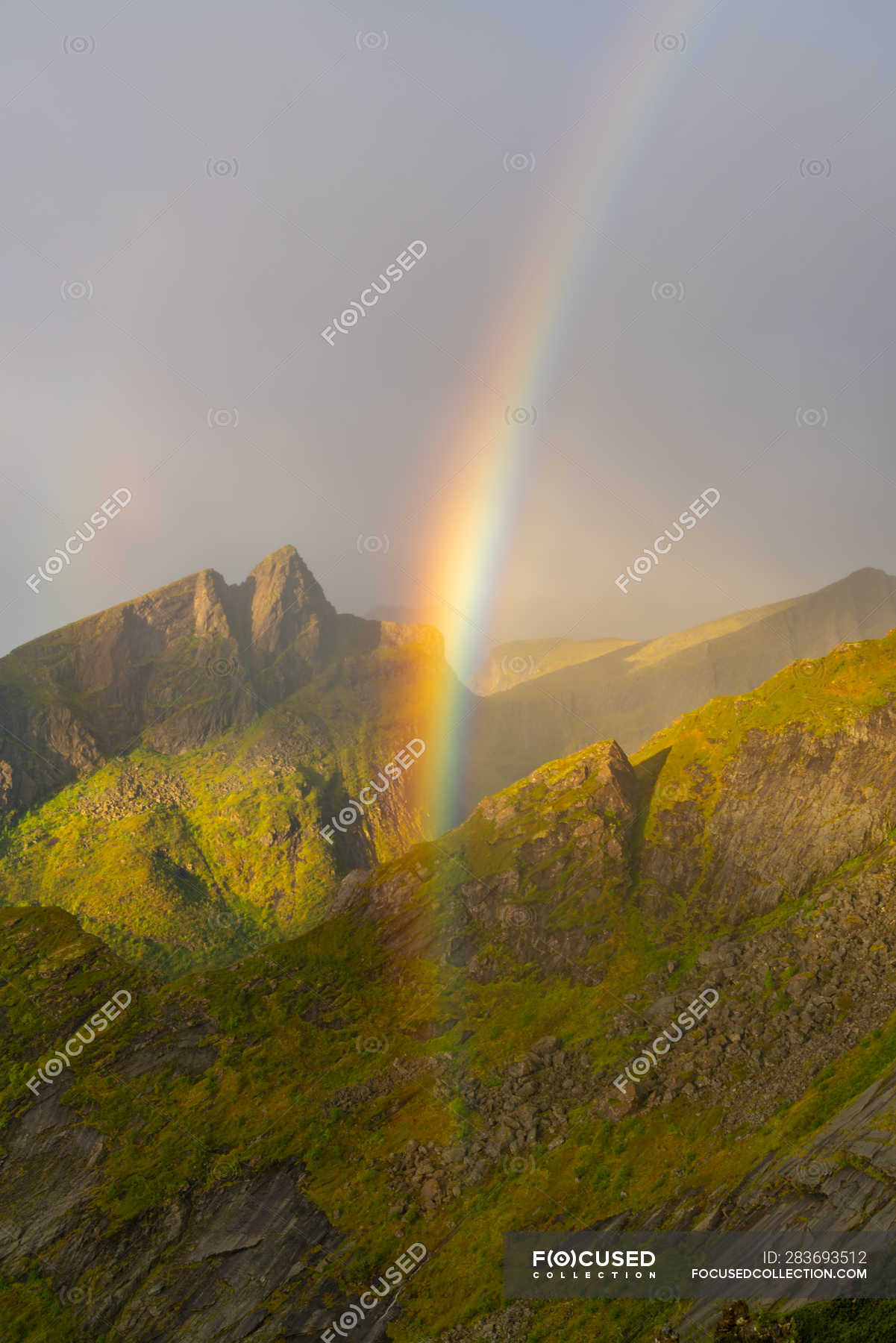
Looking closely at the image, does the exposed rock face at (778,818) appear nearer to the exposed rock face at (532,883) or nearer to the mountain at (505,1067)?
the mountain at (505,1067)

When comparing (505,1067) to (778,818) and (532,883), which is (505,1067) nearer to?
(532,883)

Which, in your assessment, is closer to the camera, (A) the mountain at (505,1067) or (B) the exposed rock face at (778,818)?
(A) the mountain at (505,1067)

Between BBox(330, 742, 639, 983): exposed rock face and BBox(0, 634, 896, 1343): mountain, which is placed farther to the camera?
BBox(330, 742, 639, 983): exposed rock face

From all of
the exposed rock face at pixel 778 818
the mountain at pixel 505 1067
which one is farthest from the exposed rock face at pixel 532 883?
the exposed rock face at pixel 778 818

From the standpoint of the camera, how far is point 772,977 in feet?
257

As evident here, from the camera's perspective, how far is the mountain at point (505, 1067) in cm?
6166

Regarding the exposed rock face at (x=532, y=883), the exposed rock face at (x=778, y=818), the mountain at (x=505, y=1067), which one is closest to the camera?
the mountain at (x=505, y=1067)

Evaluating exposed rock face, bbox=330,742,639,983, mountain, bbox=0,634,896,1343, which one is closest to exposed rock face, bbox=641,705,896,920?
mountain, bbox=0,634,896,1343

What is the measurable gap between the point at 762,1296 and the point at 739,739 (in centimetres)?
6887

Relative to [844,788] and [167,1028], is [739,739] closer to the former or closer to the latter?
[844,788]

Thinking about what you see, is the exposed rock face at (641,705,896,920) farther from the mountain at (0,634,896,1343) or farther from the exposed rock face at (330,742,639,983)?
the exposed rock face at (330,742,639,983)

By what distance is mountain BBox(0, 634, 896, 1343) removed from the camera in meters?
61.7

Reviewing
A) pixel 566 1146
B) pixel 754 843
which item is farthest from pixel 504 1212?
pixel 754 843

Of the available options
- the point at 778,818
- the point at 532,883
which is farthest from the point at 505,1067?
the point at 778,818
